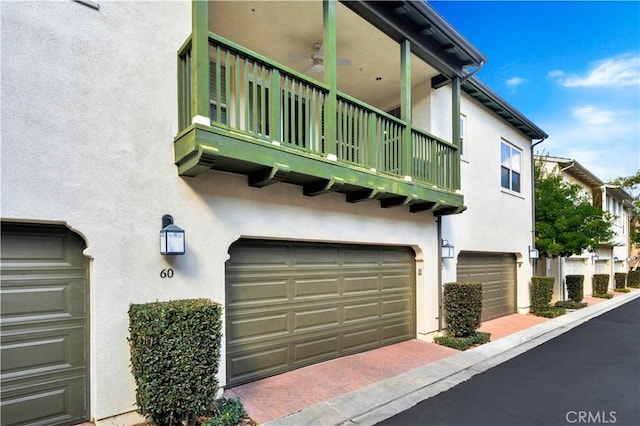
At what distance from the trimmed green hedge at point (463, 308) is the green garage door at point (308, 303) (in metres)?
0.97

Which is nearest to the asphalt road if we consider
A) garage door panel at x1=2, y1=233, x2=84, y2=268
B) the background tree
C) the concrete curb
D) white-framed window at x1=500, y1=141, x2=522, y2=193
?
the concrete curb

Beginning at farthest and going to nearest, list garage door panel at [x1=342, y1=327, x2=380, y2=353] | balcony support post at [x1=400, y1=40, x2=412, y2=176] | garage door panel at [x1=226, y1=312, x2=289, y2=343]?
balcony support post at [x1=400, y1=40, x2=412, y2=176] → garage door panel at [x1=342, y1=327, x2=380, y2=353] → garage door panel at [x1=226, y1=312, x2=289, y2=343]

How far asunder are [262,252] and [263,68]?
2.76 m

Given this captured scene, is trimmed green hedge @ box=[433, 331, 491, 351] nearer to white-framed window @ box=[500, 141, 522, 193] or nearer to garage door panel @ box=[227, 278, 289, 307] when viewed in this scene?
garage door panel @ box=[227, 278, 289, 307]

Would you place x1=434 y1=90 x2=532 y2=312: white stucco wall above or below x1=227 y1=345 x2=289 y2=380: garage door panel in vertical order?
above

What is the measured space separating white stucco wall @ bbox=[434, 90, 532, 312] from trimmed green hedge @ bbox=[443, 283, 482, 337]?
25.6 inches

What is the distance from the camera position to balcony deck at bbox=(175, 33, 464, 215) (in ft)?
14.1

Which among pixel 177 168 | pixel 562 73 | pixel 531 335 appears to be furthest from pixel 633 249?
pixel 177 168

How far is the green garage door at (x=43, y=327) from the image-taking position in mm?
3406

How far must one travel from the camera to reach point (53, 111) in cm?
355

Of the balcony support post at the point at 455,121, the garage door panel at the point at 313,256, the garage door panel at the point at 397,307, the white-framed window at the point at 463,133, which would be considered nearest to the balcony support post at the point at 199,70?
the garage door panel at the point at 313,256

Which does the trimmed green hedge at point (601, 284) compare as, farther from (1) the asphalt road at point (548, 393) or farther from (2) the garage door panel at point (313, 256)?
(2) the garage door panel at point (313, 256)

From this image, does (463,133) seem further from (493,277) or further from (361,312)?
(361,312)

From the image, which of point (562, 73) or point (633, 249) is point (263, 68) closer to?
point (562, 73)
